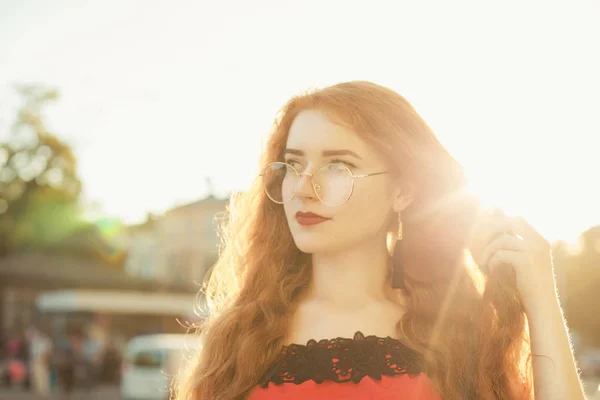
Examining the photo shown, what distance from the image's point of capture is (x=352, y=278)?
2.68 m

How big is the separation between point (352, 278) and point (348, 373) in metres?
0.35

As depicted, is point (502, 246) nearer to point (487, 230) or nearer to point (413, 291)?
point (487, 230)

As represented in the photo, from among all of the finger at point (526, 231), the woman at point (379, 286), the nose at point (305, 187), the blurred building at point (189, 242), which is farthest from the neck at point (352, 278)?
the blurred building at point (189, 242)

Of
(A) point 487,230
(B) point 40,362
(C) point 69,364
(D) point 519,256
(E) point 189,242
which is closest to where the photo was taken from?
(D) point 519,256

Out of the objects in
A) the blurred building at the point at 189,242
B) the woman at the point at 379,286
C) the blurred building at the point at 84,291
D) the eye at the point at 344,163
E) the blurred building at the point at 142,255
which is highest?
the eye at the point at 344,163

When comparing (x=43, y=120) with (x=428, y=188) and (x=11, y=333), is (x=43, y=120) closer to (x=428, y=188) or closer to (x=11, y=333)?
(x=11, y=333)

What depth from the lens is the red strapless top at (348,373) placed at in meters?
2.43

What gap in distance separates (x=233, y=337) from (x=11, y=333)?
34.9 m

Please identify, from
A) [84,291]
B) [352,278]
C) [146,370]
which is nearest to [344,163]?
[352,278]

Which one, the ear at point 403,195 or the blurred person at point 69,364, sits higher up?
the ear at point 403,195

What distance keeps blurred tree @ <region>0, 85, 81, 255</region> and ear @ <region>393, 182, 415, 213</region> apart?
46645 millimetres

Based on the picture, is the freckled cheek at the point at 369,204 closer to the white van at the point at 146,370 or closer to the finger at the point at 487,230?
the finger at the point at 487,230

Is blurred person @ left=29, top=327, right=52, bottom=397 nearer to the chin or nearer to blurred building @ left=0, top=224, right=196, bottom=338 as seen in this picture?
blurred building @ left=0, top=224, right=196, bottom=338

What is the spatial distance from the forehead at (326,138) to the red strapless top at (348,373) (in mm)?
578
